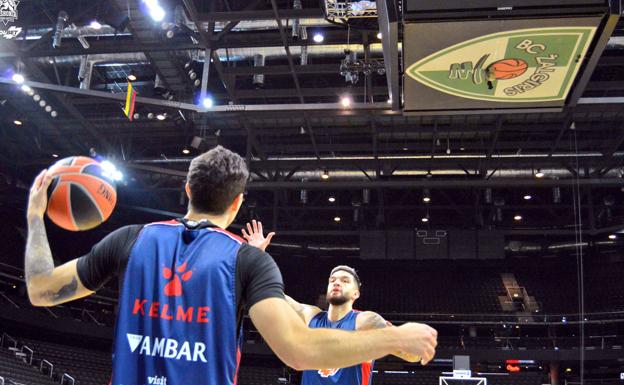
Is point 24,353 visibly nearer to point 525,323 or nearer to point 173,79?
point 173,79

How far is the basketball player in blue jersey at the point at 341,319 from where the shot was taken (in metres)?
4.76

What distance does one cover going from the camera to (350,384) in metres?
4.75

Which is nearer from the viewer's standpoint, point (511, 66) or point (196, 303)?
point (196, 303)

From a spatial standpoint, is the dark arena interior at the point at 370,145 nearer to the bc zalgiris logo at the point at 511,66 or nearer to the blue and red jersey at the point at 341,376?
the bc zalgiris logo at the point at 511,66

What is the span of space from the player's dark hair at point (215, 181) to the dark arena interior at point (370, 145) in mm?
5674

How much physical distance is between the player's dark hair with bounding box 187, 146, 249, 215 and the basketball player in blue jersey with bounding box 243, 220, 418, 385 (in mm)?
2336

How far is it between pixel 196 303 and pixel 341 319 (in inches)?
142

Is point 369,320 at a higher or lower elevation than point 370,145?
lower

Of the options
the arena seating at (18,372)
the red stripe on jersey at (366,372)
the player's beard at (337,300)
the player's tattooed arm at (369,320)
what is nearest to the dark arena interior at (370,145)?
the arena seating at (18,372)

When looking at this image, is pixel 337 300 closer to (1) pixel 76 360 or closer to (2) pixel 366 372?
(2) pixel 366 372

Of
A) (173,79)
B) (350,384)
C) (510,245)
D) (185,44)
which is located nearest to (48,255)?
(350,384)

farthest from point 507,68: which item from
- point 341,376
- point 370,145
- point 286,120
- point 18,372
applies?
point 18,372

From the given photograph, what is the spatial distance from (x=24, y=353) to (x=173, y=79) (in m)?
12.7

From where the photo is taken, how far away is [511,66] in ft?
27.6
